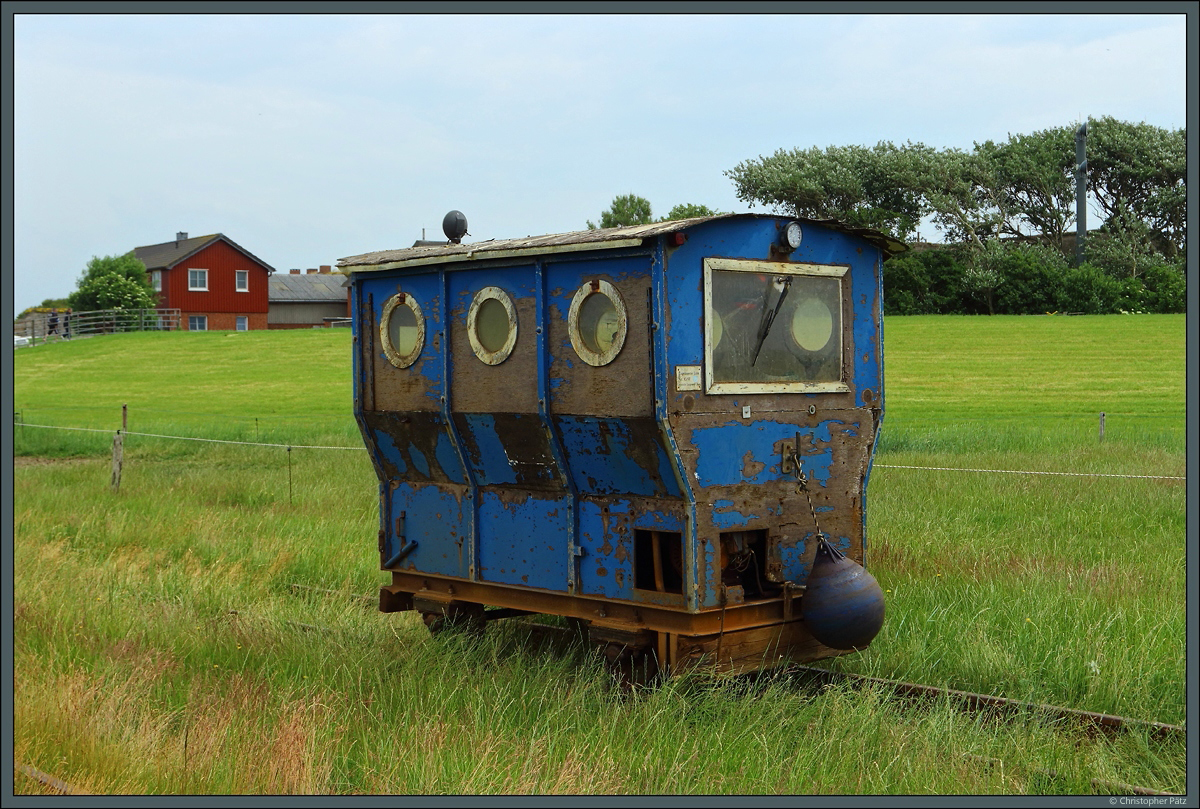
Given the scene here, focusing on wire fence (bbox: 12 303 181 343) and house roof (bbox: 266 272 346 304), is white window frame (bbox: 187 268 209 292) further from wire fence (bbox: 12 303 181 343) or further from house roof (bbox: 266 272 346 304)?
house roof (bbox: 266 272 346 304)

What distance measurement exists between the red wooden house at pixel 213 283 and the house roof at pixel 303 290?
28.1 ft

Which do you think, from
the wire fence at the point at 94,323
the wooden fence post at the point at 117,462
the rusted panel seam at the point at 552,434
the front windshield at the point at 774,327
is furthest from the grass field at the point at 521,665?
the wire fence at the point at 94,323

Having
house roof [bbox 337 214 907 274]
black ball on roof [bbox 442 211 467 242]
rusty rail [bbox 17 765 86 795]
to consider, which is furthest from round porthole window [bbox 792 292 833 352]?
rusty rail [bbox 17 765 86 795]

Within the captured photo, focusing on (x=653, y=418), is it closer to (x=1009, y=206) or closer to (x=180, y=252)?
(x=1009, y=206)

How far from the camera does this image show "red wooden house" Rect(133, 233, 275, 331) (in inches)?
2608

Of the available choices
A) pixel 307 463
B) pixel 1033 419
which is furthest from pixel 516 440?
pixel 1033 419

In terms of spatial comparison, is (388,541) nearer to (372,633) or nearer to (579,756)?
(372,633)

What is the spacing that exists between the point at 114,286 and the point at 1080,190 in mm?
45992

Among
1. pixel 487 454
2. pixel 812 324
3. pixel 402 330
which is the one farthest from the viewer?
pixel 402 330

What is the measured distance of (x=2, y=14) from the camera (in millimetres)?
5836

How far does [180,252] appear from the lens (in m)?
68.1

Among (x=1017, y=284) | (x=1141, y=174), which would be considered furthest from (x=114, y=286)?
(x=1141, y=174)

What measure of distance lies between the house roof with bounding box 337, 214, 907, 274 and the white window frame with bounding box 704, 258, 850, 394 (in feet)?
0.92

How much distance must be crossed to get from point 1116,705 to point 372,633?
196 inches
